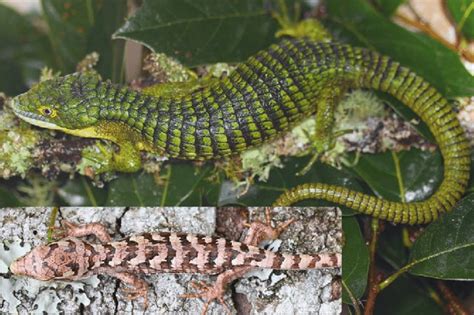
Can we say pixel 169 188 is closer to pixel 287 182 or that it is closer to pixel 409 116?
pixel 287 182

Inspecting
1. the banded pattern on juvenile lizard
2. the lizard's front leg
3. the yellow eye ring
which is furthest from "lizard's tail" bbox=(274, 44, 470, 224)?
the yellow eye ring

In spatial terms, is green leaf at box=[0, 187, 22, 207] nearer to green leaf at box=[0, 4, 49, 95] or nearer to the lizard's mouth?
the lizard's mouth

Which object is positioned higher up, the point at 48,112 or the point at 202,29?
the point at 202,29

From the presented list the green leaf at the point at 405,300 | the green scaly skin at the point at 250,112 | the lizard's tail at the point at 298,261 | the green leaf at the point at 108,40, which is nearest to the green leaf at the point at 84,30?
the green leaf at the point at 108,40

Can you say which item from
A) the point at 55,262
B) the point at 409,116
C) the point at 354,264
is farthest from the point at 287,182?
the point at 55,262

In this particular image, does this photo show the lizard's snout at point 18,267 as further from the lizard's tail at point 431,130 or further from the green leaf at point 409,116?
the green leaf at point 409,116
